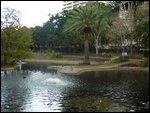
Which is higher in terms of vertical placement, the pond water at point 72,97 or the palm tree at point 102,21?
the palm tree at point 102,21

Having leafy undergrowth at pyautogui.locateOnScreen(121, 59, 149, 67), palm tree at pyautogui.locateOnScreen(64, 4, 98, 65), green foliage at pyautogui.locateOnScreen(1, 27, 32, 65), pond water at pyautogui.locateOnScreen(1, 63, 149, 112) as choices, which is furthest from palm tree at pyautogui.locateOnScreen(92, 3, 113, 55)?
green foliage at pyautogui.locateOnScreen(1, 27, 32, 65)

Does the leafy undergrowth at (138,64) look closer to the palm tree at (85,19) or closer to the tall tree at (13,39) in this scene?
the palm tree at (85,19)

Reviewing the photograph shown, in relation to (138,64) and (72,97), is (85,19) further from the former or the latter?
(72,97)

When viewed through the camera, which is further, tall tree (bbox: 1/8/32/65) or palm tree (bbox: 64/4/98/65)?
palm tree (bbox: 64/4/98/65)

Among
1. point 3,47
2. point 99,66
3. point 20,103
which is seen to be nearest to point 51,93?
point 20,103

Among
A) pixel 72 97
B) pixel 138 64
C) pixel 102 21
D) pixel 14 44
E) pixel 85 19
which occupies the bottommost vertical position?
pixel 72 97

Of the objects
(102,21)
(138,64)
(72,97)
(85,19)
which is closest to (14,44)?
(85,19)

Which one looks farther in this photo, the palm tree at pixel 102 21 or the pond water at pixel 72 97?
the palm tree at pixel 102 21

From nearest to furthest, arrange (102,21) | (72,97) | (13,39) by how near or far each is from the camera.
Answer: (72,97)
(13,39)
(102,21)

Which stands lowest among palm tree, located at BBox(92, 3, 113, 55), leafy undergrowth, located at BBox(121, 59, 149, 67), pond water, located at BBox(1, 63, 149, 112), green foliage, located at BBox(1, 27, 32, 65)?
pond water, located at BBox(1, 63, 149, 112)

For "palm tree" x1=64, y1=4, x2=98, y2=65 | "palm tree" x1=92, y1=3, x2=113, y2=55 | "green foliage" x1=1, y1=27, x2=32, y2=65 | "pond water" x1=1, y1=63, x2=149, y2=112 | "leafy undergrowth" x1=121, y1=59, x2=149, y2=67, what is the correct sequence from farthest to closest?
"palm tree" x1=64, y1=4, x2=98, y2=65 → "leafy undergrowth" x1=121, y1=59, x2=149, y2=67 → "green foliage" x1=1, y1=27, x2=32, y2=65 → "palm tree" x1=92, y1=3, x2=113, y2=55 → "pond water" x1=1, y1=63, x2=149, y2=112

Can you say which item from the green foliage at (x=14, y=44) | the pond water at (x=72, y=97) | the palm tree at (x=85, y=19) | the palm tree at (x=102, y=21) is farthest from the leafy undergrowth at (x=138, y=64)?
the pond water at (x=72, y=97)

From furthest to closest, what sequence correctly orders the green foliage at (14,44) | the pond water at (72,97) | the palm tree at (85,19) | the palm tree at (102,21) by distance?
the palm tree at (85,19) → the green foliage at (14,44) → the palm tree at (102,21) → the pond water at (72,97)

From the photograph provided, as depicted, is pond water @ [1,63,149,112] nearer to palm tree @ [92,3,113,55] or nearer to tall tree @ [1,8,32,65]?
palm tree @ [92,3,113,55]
